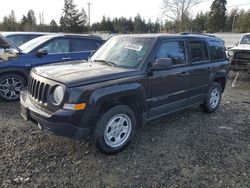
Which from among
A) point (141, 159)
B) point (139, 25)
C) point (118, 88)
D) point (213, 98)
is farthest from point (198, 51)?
point (139, 25)

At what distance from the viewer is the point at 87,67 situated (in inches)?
171

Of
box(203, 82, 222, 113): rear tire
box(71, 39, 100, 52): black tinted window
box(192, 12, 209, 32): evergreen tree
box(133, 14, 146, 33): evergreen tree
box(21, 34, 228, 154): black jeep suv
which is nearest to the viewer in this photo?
box(21, 34, 228, 154): black jeep suv

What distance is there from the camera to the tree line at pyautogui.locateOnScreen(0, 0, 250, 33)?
48.8 metres

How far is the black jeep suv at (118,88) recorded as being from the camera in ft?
11.6

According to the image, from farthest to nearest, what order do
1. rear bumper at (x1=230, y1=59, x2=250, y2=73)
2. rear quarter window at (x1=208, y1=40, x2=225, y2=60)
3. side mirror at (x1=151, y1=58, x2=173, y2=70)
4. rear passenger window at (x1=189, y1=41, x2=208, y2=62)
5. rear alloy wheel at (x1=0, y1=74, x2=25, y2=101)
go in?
rear bumper at (x1=230, y1=59, x2=250, y2=73), rear alloy wheel at (x1=0, y1=74, x2=25, y2=101), rear quarter window at (x1=208, y1=40, x2=225, y2=60), rear passenger window at (x1=189, y1=41, x2=208, y2=62), side mirror at (x1=151, y1=58, x2=173, y2=70)

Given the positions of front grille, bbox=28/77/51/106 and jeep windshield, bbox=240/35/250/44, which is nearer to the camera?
front grille, bbox=28/77/51/106

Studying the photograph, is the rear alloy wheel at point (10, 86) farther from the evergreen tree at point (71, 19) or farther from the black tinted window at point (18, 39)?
the evergreen tree at point (71, 19)

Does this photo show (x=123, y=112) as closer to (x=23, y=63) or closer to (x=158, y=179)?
(x=158, y=179)

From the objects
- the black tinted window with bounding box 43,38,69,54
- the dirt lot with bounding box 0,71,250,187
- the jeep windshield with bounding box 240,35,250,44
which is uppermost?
the jeep windshield with bounding box 240,35,250,44

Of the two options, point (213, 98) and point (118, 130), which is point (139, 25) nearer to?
point (213, 98)

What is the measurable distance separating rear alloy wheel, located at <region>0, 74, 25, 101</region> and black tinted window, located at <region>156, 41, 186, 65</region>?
3.96m

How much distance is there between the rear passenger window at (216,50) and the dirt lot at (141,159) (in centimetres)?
161

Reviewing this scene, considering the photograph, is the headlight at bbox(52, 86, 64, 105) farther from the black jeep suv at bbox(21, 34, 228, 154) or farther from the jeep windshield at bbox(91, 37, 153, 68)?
the jeep windshield at bbox(91, 37, 153, 68)

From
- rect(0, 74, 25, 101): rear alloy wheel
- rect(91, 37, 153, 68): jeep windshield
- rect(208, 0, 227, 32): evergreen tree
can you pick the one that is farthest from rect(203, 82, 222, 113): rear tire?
rect(208, 0, 227, 32): evergreen tree
